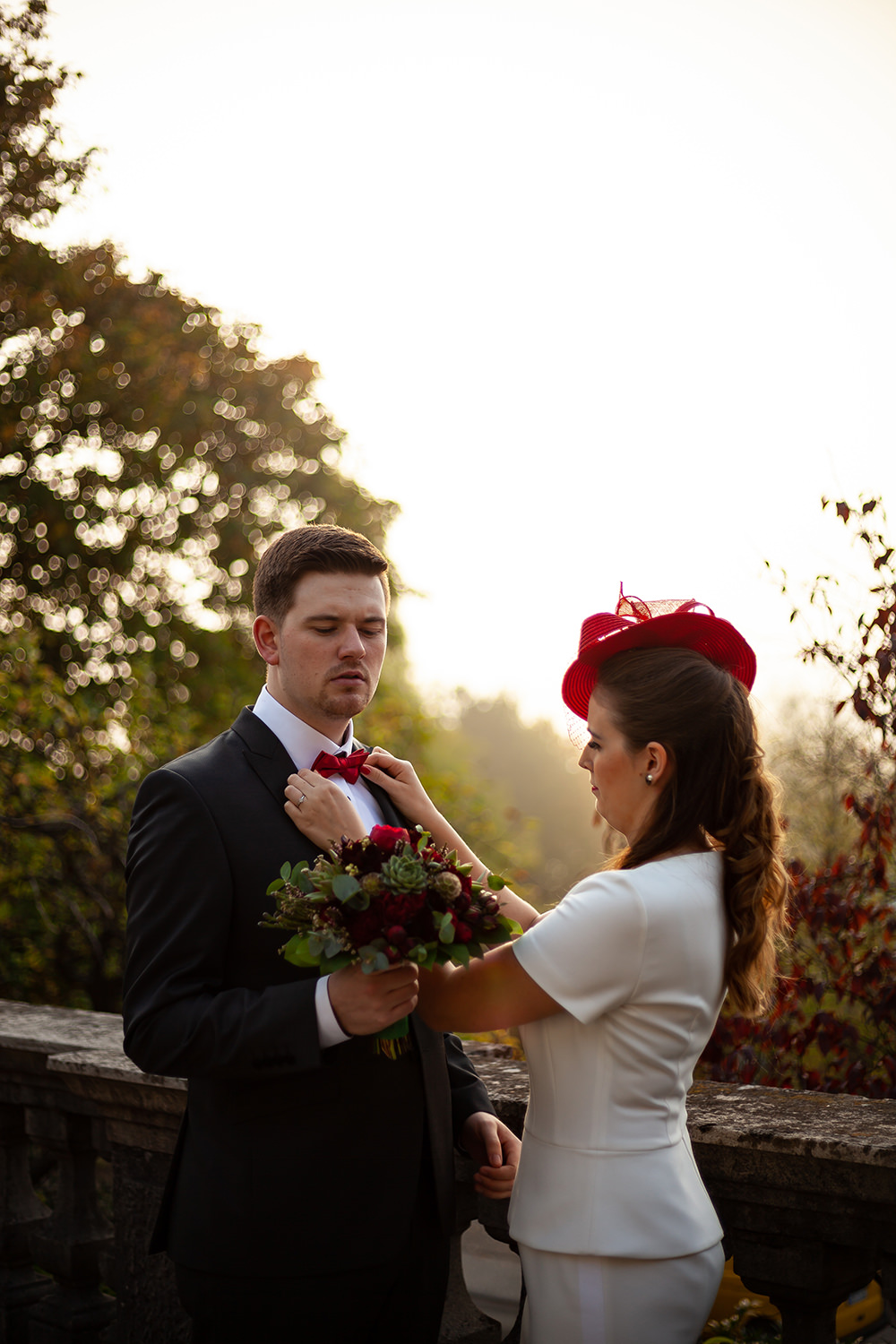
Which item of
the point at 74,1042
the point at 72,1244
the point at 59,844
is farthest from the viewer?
the point at 59,844

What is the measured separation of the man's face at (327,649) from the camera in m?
2.70

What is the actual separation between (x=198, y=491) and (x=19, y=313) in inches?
134

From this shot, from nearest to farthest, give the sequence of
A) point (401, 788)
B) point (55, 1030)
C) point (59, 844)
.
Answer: point (401, 788) → point (55, 1030) → point (59, 844)

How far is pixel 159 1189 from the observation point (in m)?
3.34

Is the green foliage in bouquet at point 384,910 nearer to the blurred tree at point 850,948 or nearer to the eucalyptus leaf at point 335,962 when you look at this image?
the eucalyptus leaf at point 335,962

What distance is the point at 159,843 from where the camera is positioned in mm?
2363

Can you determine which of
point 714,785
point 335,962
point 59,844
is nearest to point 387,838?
point 335,962

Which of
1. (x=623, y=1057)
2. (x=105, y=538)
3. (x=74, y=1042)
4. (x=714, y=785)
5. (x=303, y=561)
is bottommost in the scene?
(x=74, y=1042)

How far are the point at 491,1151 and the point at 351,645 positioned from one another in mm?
1296

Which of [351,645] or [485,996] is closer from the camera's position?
[485,996]

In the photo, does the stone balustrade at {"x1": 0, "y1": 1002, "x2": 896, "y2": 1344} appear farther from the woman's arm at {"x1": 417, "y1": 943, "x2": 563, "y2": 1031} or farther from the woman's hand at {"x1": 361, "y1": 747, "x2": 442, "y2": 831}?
the woman's hand at {"x1": 361, "y1": 747, "x2": 442, "y2": 831}

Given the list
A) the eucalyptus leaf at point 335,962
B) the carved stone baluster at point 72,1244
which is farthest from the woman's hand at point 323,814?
the carved stone baluster at point 72,1244

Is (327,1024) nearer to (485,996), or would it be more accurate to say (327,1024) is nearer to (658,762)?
(485,996)

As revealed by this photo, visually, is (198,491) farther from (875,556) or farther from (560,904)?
(560,904)
